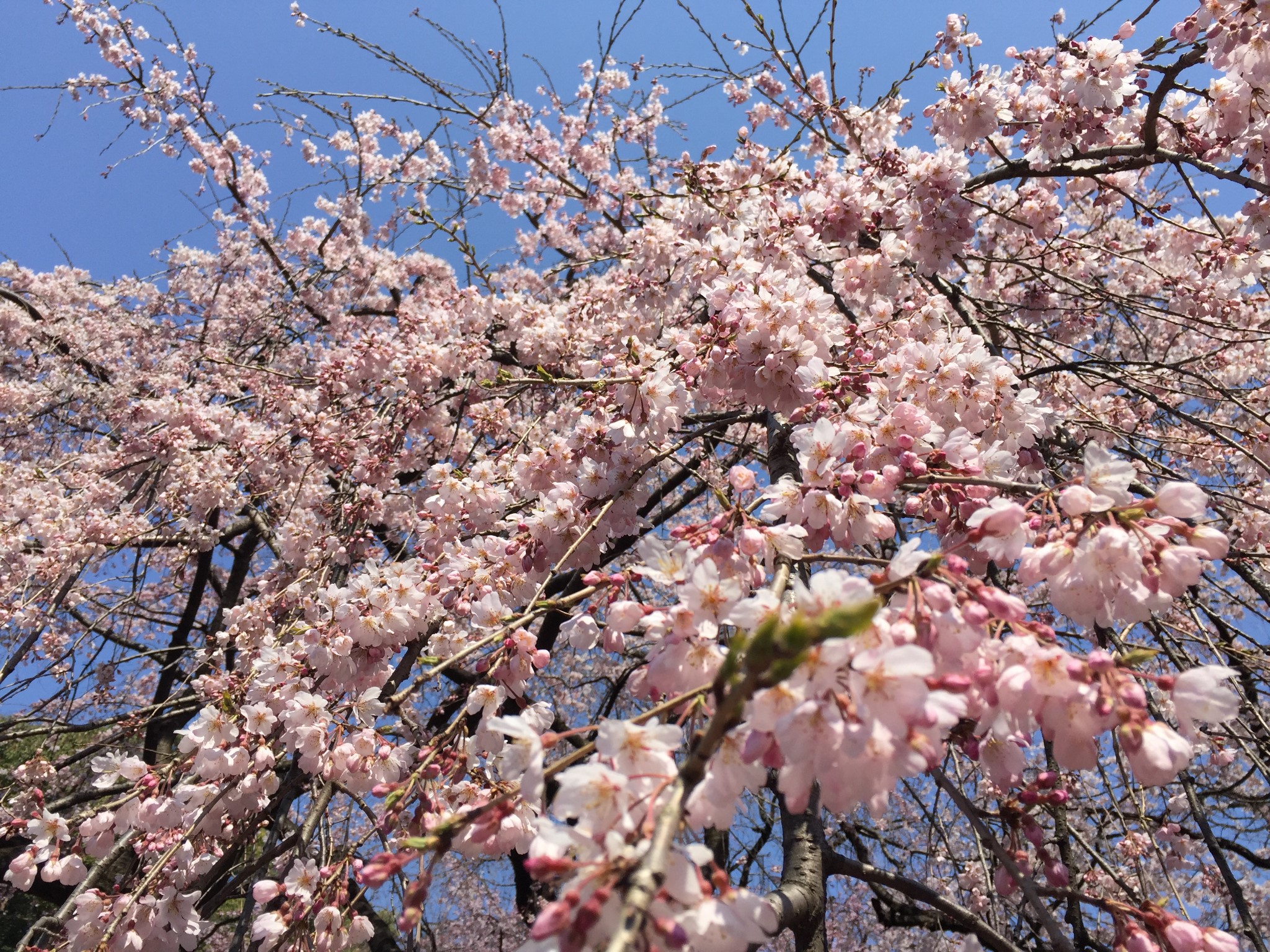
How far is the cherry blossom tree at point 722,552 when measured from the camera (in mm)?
999

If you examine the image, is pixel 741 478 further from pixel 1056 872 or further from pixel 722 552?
pixel 1056 872

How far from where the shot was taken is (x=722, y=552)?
141 cm

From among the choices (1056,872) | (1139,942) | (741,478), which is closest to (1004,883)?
(1056,872)

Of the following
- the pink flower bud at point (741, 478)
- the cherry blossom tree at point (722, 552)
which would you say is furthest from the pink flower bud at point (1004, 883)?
the pink flower bud at point (741, 478)

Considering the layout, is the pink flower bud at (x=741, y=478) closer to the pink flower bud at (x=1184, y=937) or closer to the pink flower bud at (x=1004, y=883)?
the pink flower bud at (x=1004, y=883)

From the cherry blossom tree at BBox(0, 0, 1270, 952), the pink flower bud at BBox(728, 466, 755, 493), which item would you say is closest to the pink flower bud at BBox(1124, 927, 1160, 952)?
the cherry blossom tree at BBox(0, 0, 1270, 952)

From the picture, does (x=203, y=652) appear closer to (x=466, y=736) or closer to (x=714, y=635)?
(x=466, y=736)

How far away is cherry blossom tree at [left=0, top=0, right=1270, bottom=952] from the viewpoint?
1.00 meters

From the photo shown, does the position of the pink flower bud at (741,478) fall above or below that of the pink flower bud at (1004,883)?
above

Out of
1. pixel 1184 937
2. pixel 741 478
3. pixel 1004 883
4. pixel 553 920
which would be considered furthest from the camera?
pixel 741 478

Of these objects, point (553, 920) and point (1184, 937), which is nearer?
point (553, 920)

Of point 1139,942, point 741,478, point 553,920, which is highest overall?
point 741,478

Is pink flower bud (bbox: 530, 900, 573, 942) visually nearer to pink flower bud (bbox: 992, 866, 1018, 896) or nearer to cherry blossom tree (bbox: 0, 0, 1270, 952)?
cherry blossom tree (bbox: 0, 0, 1270, 952)

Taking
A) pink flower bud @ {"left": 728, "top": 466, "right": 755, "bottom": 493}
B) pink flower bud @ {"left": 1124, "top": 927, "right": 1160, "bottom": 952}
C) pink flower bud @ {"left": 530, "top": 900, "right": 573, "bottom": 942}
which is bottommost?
pink flower bud @ {"left": 1124, "top": 927, "right": 1160, "bottom": 952}
